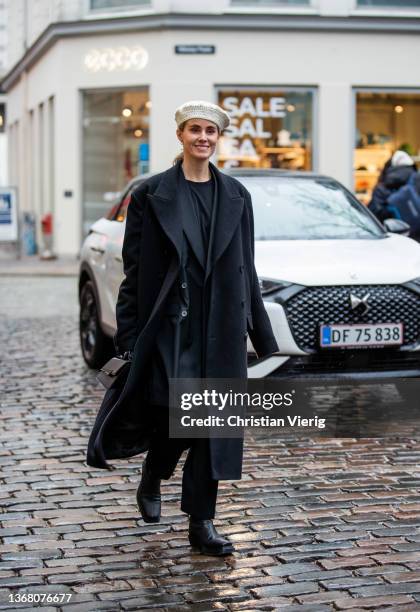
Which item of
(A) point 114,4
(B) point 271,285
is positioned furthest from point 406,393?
(A) point 114,4

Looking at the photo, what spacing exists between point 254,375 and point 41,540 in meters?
2.52

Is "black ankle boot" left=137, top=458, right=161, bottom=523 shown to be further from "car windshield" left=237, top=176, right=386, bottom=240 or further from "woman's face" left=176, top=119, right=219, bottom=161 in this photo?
"car windshield" left=237, top=176, right=386, bottom=240

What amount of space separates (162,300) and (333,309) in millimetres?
2835

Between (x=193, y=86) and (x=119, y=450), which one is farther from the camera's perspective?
(x=193, y=86)

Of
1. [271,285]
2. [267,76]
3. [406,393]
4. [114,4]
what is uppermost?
[114,4]

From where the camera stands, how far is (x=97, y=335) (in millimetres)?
9680

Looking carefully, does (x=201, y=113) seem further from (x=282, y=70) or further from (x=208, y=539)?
(x=282, y=70)

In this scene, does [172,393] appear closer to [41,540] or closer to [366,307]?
[41,540]

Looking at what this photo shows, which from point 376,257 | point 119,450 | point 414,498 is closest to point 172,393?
point 119,450

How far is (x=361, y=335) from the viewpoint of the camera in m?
7.29

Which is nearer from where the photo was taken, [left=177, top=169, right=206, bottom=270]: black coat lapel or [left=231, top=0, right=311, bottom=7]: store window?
[left=177, top=169, right=206, bottom=270]: black coat lapel

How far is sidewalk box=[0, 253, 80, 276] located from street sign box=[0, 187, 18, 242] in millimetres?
553

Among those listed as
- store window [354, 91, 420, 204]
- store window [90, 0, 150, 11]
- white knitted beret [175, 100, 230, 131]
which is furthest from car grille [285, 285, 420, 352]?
store window [90, 0, 150, 11]

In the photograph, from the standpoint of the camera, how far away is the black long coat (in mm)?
4625
